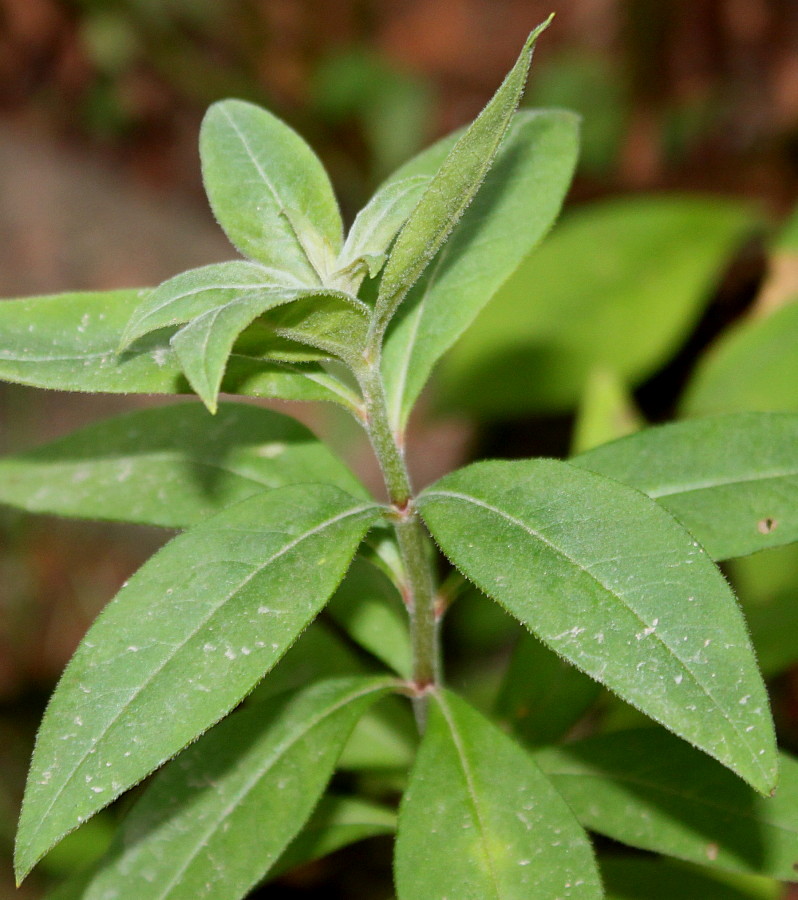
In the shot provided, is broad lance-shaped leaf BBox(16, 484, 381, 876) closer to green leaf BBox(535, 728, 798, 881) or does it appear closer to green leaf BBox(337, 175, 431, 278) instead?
green leaf BBox(337, 175, 431, 278)

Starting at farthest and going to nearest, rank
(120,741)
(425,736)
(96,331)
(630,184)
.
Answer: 1. (630,184)
2. (425,736)
3. (96,331)
4. (120,741)

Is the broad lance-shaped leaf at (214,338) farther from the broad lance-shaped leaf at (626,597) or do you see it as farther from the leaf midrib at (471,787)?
the leaf midrib at (471,787)

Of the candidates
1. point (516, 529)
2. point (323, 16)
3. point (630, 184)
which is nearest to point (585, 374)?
point (630, 184)

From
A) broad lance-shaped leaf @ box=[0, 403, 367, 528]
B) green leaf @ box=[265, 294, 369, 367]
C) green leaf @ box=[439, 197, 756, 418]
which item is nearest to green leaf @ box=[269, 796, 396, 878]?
broad lance-shaped leaf @ box=[0, 403, 367, 528]

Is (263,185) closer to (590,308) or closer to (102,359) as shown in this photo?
(102,359)

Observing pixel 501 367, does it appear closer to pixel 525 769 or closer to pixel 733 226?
pixel 733 226

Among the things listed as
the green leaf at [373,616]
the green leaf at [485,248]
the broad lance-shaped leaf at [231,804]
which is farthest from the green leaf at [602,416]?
the broad lance-shaped leaf at [231,804]
